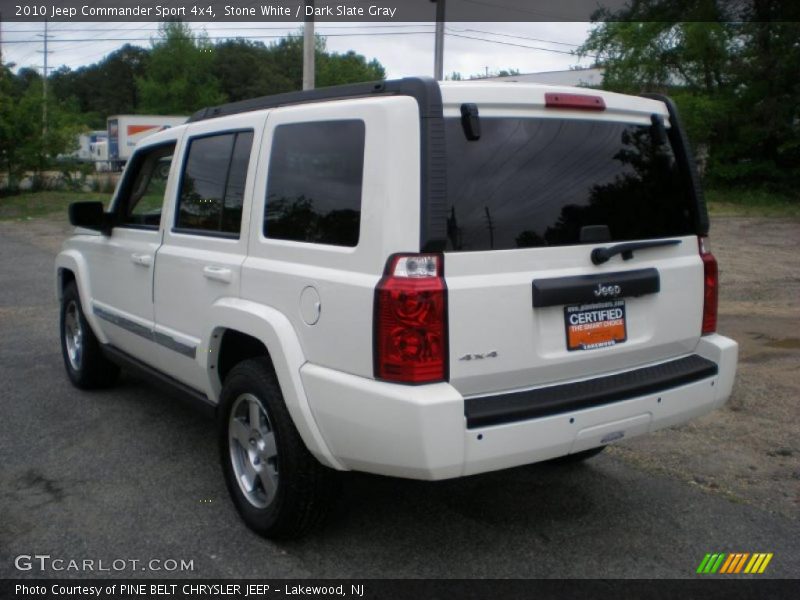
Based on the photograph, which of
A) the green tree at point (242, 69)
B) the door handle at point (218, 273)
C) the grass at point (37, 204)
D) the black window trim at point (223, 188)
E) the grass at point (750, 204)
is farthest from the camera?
the green tree at point (242, 69)

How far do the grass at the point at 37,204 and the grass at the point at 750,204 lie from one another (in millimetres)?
19430

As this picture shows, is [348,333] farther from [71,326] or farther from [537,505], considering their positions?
[71,326]

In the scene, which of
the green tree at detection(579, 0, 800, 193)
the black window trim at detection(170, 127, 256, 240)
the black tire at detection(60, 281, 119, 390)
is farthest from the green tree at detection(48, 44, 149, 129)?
the black window trim at detection(170, 127, 256, 240)

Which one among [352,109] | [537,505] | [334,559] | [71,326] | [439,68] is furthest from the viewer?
[439,68]

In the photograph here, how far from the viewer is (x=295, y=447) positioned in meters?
3.49

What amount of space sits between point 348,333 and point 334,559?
1.10m

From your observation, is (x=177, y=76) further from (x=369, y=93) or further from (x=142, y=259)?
(x=369, y=93)

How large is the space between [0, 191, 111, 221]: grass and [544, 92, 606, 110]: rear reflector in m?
23.5

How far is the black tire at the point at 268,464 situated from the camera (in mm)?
3520

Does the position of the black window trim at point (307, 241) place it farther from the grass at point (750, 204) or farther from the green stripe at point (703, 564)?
the grass at point (750, 204)

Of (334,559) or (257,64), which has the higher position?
(257,64)

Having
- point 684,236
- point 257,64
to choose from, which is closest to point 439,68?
point 684,236

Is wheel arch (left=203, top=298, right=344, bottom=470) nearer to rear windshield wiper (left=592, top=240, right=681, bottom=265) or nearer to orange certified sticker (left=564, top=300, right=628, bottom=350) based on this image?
orange certified sticker (left=564, top=300, right=628, bottom=350)

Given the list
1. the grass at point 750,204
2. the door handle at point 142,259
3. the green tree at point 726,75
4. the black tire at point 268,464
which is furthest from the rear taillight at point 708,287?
the green tree at point 726,75
